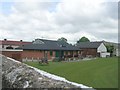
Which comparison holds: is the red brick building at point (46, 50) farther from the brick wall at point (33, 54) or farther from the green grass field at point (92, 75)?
the green grass field at point (92, 75)

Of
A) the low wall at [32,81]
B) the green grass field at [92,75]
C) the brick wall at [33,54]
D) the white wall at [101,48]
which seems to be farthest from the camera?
the white wall at [101,48]

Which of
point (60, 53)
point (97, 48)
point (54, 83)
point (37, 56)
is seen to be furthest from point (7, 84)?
point (97, 48)

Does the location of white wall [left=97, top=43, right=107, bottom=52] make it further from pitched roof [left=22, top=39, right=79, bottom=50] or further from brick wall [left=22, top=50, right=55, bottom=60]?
brick wall [left=22, top=50, right=55, bottom=60]

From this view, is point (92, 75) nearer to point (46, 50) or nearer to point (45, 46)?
point (46, 50)

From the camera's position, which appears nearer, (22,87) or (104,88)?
(22,87)

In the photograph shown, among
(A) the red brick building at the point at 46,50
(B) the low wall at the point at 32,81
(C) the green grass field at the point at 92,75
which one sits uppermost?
(A) the red brick building at the point at 46,50

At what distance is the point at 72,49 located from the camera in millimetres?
53188

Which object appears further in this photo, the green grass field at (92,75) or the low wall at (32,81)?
the green grass field at (92,75)

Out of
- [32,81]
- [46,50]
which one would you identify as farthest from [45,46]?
[32,81]

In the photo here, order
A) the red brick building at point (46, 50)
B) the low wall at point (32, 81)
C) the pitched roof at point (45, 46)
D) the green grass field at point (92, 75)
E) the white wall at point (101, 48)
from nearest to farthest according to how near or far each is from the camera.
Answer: the low wall at point (32, 81), the green grass field at point (92, 75), the red brick building at point (46, 50), the pitched roof at point (45, 46), the white wall at point (101, 48)

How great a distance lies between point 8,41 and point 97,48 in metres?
28.3

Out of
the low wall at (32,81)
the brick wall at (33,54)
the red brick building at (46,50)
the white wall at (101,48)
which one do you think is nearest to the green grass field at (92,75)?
the low wall at (32,81)

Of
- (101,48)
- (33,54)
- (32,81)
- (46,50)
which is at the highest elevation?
(101,48)

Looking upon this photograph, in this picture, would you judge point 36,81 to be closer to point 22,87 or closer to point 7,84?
point 22,87
